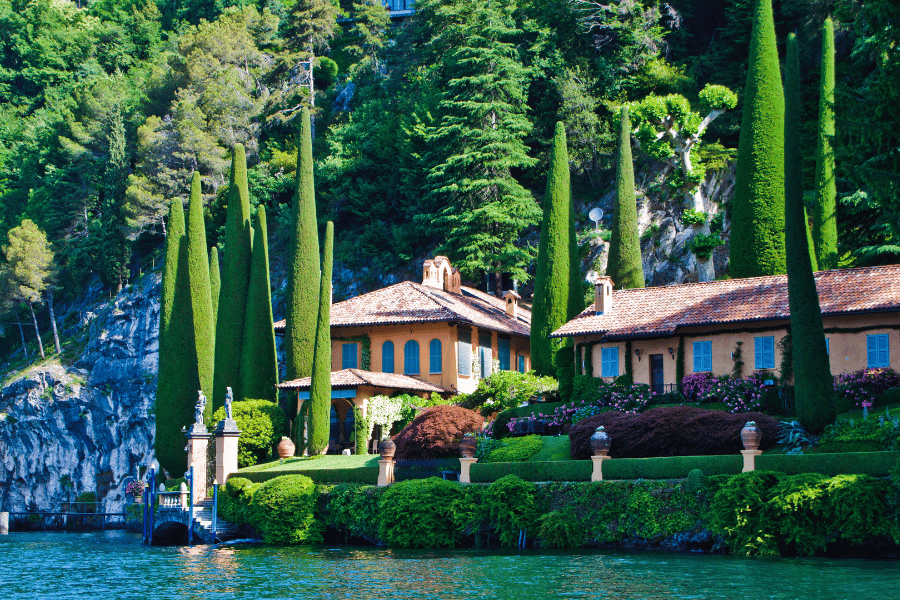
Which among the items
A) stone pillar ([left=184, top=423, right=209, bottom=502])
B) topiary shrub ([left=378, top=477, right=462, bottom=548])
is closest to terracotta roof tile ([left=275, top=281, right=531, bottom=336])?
stone pillar ([left=184, top=423, right=209, bottom=502])

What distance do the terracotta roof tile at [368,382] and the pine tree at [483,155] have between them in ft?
38.1

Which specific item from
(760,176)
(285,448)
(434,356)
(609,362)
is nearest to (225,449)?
(285,448)

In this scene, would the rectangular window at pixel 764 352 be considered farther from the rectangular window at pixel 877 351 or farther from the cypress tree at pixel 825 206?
the cypress tree at pixel 825 206

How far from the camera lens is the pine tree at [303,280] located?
4441 centimetres

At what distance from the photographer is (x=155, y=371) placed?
64.2 meters

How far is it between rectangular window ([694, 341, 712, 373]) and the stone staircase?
1819 centimetres

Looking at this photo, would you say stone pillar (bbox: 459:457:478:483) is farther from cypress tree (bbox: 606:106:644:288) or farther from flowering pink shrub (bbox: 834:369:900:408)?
cypress tree (bbox: 606:106:644:288)

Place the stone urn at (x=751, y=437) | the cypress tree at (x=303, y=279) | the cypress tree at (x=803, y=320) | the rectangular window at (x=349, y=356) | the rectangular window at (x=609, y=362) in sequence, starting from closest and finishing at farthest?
the stone urn at (x=751, y=437)
the cypress tree at (x=803, y=320)
the rectangular window at (x=609, y=362)
the cypress tree at (x=303, y=279)
the rectangular window at (x=349, y=356)

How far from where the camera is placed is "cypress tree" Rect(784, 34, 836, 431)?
94.0ft

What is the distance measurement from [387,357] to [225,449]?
1085 centimetres

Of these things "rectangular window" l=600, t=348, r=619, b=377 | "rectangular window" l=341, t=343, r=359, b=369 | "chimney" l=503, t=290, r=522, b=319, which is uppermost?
"chimney" l=503, t=290, r=522, b=319

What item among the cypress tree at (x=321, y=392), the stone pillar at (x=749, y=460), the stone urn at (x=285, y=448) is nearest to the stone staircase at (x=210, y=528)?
the stone urn at (x=285, y=448)

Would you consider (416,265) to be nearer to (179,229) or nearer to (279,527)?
(179,229)

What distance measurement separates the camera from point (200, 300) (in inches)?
1788
